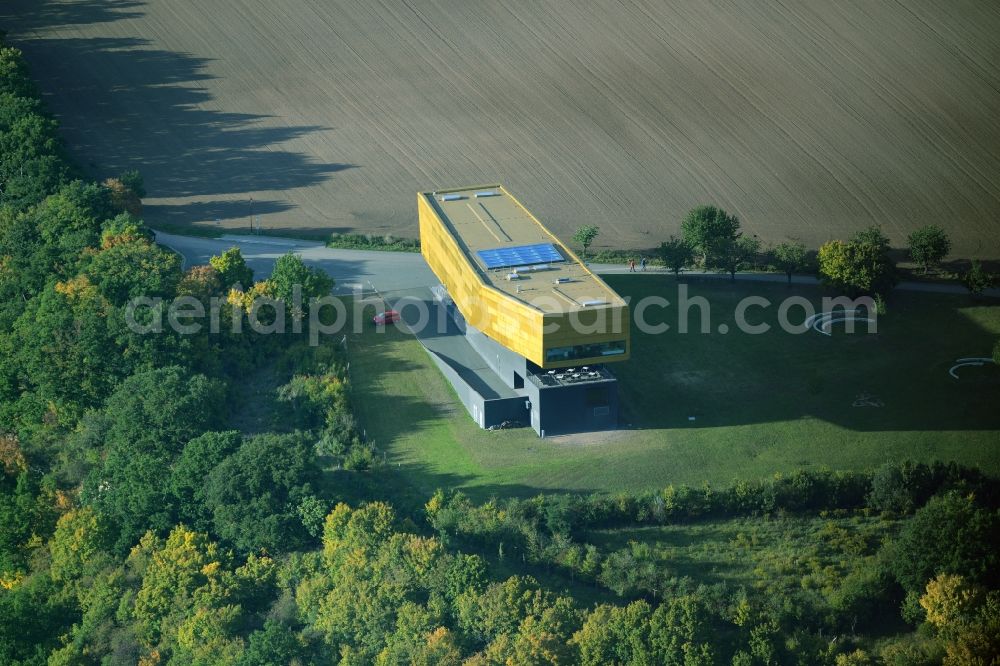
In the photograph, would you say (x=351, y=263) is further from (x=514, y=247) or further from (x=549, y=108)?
(x=549, y=108)

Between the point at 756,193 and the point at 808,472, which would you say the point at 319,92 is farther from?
the point at 808,472

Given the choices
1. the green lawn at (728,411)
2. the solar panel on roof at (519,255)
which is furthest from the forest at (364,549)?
the solar panel on roof at (519,255)

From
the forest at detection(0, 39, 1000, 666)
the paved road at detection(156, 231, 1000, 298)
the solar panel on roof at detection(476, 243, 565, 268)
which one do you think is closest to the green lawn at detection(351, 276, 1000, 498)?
the forest at detection(0, 39, 1000, 666)

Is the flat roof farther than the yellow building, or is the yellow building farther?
the flat roof

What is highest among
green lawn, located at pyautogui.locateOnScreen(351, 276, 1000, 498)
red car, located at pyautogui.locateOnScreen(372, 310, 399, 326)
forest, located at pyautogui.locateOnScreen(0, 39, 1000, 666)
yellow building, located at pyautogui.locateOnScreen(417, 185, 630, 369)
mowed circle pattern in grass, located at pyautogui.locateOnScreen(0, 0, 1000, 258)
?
mowed circle pattern in grass, located at pyautogui.locateOnScreen(0, 0, 1000, 258)

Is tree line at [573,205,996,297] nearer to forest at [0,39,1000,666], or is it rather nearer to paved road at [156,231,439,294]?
paved road at [156,231,439,294]

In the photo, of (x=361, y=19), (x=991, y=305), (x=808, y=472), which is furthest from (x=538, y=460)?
(x=361, y=19)

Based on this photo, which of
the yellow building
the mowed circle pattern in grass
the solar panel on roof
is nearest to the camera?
the yellow building
